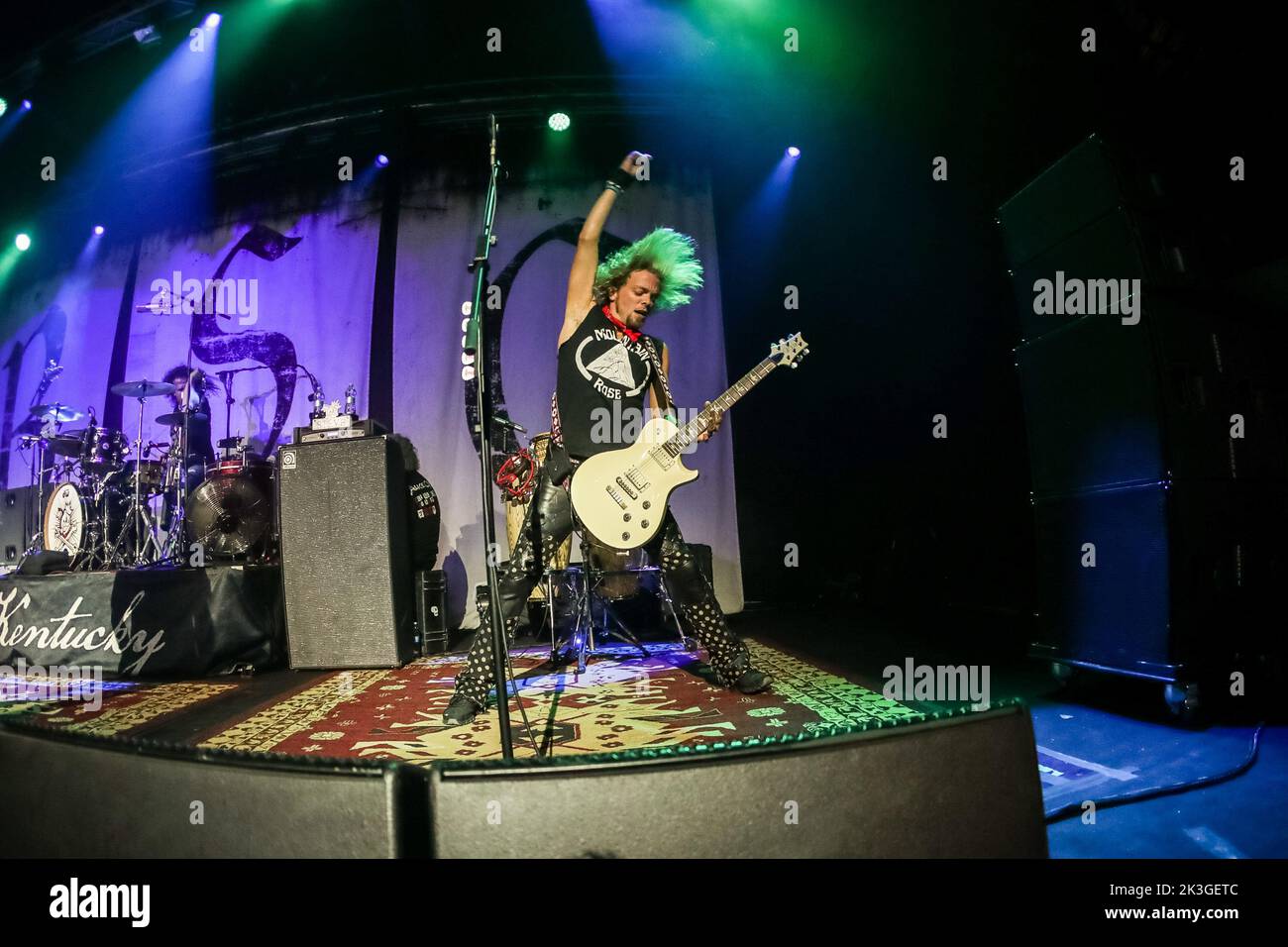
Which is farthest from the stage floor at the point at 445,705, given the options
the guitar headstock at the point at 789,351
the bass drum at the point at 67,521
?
the bass drum at the point at 67,521

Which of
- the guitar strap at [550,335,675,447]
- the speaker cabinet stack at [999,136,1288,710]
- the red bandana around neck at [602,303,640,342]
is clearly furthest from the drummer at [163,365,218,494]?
the speaker cabinet stack at [999,136,1288,710]

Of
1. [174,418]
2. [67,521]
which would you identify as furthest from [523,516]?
[67,521]

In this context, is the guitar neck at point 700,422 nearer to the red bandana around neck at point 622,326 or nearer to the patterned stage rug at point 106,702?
the red bandana around neck at point 622,326

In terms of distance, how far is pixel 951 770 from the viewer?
84cm

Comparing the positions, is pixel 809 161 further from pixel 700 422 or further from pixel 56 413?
pixel 56 413

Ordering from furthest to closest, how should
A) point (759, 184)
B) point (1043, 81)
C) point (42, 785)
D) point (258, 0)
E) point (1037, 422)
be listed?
point (759, 184), point (258, 0), point (1043, 81), point (1037, 422), point (42, 785)

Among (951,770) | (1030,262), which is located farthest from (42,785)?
(1030,262)

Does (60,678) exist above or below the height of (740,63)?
below

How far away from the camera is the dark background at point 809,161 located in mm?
4832

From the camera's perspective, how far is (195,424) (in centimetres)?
631

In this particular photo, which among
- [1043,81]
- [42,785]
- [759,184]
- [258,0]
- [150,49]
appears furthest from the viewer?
[759,184]

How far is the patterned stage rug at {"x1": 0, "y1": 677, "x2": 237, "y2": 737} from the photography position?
9.93ft
